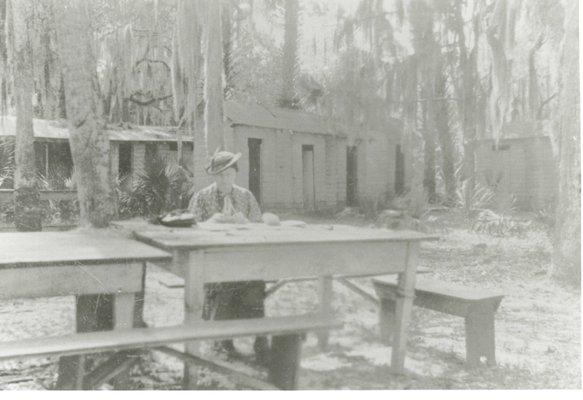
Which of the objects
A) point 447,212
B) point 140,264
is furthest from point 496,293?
point 447,212

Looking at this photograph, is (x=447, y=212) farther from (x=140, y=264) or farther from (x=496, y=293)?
(x=140, y=264)

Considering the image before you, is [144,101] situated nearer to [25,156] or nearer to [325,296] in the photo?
[25,156]

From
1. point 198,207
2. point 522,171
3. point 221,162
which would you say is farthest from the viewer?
point 522,171

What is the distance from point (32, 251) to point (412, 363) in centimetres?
240

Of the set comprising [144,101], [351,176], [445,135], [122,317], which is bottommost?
[122,317]

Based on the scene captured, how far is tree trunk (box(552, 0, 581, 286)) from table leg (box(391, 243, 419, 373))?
2881 millimetres

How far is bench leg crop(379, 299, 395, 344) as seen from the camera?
4383 millimetres

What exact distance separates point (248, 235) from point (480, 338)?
1.65 meters

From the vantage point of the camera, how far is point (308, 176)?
13297mm

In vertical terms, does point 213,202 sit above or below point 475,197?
above

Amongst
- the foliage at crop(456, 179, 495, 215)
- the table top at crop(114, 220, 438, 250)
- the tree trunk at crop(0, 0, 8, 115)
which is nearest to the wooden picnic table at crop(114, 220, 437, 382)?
the table top at crop(114, 220, 438, 250)

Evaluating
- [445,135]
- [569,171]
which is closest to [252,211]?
[569,171]

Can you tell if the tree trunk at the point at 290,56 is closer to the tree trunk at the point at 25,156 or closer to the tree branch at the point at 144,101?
the tree trunk at the point at 25,156

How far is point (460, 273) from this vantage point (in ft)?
22.4
